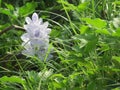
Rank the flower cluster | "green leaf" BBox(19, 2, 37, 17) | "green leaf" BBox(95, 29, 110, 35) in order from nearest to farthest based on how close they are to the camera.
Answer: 1. "green leaf" BBox(95, 29, 110, 35)
2. the flower cluster
3. "green leaf" BBox(19, 2, 37, 17)

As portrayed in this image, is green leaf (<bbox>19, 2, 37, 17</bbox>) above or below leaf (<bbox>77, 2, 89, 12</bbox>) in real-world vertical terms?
below

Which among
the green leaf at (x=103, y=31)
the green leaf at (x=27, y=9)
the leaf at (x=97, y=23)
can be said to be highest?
the leaf at (x=97, y=23)

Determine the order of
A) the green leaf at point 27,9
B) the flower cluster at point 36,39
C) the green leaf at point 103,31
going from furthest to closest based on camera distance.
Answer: the green leaf at point 27,9 → the flower cluster at point 36,39 → the green leaf at point 103,31

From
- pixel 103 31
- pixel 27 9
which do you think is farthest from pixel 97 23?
pixel 27 9

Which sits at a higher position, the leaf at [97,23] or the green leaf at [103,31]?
the leaf at [97,23]

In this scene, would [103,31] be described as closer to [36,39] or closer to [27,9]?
[36,39]

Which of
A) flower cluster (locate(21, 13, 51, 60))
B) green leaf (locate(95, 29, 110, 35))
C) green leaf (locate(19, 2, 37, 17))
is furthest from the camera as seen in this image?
green leaf (locate(19, 2, 37, 17))

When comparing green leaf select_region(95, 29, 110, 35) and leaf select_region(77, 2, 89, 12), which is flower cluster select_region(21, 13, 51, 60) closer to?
leaf select_region(77, 2, 89, 12)

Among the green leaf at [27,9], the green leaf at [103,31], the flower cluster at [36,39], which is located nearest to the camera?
the green leaf at [103,31]

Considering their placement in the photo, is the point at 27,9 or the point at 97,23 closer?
the point at 97,23

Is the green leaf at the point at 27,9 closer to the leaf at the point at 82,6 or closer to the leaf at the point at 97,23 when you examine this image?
the leaf at the point at 82,6

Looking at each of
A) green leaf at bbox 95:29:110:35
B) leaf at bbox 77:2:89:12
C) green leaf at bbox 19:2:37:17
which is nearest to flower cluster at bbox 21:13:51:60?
leaf at bbox 77:2:89:12

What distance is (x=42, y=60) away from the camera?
1.40m

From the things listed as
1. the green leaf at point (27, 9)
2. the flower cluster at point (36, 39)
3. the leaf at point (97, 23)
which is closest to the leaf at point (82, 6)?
the flower cluster at point (36, 39)
